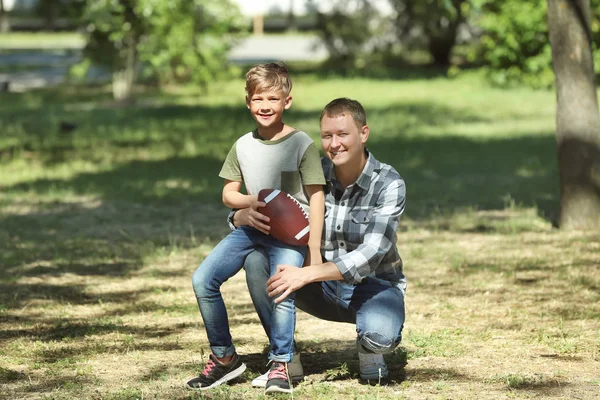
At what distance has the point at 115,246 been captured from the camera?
30.1 ft

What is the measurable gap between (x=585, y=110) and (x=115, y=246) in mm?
4252

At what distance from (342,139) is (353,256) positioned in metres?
0.55

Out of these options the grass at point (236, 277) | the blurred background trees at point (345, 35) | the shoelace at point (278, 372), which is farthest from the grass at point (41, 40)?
the shoelace at point (278, 372)

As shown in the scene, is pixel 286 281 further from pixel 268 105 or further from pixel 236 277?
pixel 236 277

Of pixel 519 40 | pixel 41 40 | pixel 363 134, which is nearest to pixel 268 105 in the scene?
pixel 363 134

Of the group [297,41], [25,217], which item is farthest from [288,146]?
[297,41]

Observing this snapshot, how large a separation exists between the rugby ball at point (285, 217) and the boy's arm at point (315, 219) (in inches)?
1.0

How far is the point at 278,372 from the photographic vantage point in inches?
192

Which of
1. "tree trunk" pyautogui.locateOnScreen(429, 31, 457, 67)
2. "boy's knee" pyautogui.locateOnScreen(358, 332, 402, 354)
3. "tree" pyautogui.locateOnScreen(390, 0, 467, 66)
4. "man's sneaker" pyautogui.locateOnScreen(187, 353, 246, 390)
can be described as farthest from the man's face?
"tree trunk" pyautogui.locateOnScreen(429, 31, 457, 67)

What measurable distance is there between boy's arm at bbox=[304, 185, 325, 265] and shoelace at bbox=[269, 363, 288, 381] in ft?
1.61

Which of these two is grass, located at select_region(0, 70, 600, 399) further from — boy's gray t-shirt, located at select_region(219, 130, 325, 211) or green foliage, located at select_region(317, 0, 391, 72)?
green foliage, located at select_region(317, 0, 391, 72)

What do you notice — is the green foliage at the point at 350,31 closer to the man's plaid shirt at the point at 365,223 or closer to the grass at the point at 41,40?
the grass at the point at 41,40

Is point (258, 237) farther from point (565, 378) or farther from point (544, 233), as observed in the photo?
point (544, 233)

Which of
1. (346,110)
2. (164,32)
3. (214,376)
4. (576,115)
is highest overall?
(164,32)
